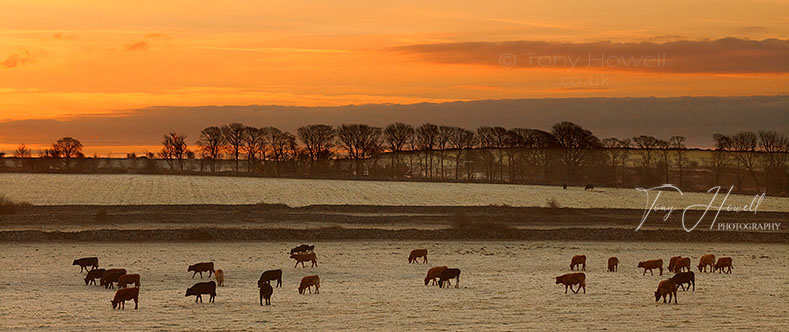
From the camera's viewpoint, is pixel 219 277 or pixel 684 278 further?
pixel 219 277

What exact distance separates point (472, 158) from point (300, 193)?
52.4 meters

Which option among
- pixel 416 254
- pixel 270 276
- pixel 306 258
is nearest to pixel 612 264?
pixel 416 254

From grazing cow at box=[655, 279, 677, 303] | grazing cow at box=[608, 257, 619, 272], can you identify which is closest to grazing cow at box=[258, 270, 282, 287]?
grazing cow at box=[655, 279, 677, 303]

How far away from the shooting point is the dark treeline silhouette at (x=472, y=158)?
124688 mm

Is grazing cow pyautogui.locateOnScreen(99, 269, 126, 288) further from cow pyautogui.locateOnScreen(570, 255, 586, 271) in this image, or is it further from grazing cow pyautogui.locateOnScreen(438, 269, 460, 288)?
cow pyautogui.locateOnScreen(570, 255, 586, 271)

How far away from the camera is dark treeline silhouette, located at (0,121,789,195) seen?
124688 millimetres

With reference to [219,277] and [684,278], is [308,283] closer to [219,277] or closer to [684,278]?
[219,277]

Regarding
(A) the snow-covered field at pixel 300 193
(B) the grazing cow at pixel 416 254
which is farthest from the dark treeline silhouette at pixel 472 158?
(B) the grazing cow at pixel 416 254

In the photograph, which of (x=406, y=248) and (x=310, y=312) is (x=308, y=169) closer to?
(x=406, y=248)

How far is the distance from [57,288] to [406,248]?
20687mm

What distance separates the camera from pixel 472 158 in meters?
139

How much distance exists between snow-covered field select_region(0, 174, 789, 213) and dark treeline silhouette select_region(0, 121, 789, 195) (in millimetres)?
16297

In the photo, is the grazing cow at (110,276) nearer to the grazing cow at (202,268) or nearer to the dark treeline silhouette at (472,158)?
the grazing cow at (202,268)

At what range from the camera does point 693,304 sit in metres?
28.4
